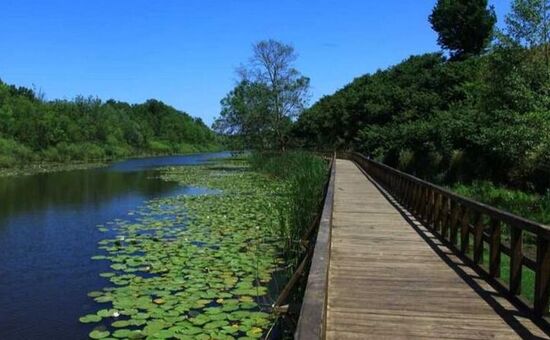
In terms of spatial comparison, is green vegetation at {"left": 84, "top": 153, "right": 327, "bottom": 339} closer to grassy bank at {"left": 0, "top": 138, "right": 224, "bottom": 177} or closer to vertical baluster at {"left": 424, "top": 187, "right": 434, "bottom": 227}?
vertical baluster at {"left": 424, "top": 187, "right": 434, "bottom": 227}

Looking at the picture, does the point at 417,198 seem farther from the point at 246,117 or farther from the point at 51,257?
the point at 246,117

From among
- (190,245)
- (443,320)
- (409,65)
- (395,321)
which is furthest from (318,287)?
(409,65)

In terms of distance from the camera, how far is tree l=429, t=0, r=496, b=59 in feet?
167

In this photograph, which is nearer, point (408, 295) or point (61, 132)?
point (408, 295)

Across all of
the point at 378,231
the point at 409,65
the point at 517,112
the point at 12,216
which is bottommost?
the point at 12,216

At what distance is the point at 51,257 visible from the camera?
487 inches

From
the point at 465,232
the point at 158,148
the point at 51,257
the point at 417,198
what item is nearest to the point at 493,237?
the point at 465,232

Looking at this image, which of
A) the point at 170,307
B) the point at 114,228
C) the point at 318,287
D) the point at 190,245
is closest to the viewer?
the point at 318,287

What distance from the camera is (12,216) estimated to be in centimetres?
1898

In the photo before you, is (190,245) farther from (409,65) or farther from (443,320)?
(409,65)

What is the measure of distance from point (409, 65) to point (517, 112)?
42.0 metres

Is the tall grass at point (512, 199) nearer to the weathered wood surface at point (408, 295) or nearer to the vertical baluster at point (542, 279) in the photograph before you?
the weathered wood surface at point (408, 295)

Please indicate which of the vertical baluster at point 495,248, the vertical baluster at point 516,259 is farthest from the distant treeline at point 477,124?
the vertical baluster at point 516,259

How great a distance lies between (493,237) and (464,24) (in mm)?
49968
